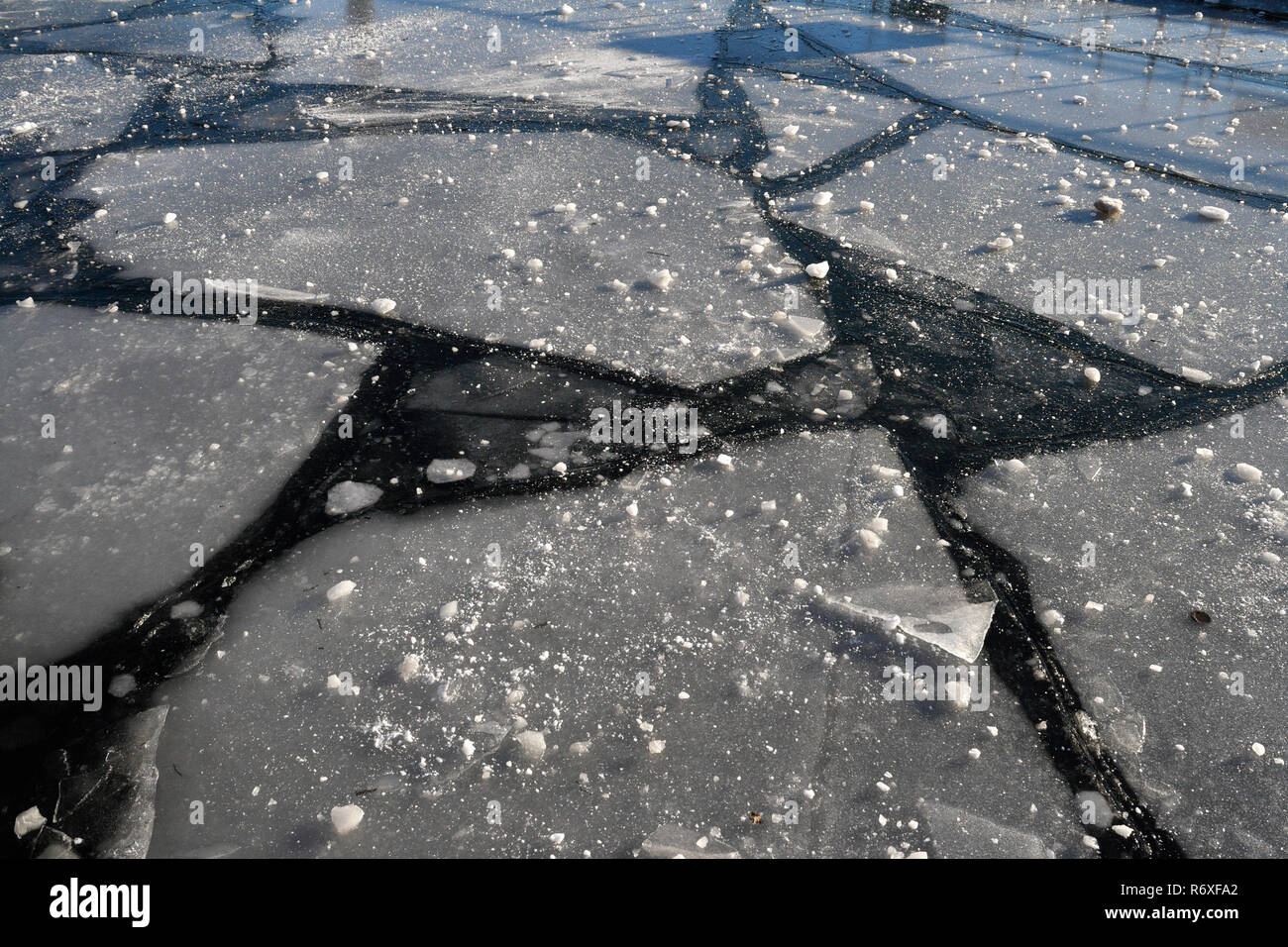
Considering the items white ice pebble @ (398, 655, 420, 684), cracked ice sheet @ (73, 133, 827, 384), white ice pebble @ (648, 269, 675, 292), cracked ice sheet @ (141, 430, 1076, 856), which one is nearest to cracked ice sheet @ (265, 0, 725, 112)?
cracked ice sheet @ (73, 133, 827, 384)

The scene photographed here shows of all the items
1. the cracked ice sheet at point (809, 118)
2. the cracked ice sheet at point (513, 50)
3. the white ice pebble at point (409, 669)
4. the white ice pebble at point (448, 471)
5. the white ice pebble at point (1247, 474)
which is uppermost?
the cracked ice sheet at point (513, 50)

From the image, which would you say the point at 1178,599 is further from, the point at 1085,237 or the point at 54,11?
the point at 54,11

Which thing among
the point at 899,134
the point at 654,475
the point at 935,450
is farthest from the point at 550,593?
the point at 899,134

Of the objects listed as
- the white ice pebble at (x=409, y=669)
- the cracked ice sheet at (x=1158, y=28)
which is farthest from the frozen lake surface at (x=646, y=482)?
the cracked ice sheet at (x=1158, y=28)

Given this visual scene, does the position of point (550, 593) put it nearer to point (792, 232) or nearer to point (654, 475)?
point (654, 475)

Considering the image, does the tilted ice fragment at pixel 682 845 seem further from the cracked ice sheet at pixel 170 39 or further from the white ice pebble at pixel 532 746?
the cracked ice sheet at pixel 170 39

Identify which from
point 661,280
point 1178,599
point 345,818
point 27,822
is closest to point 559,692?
point 345,818
